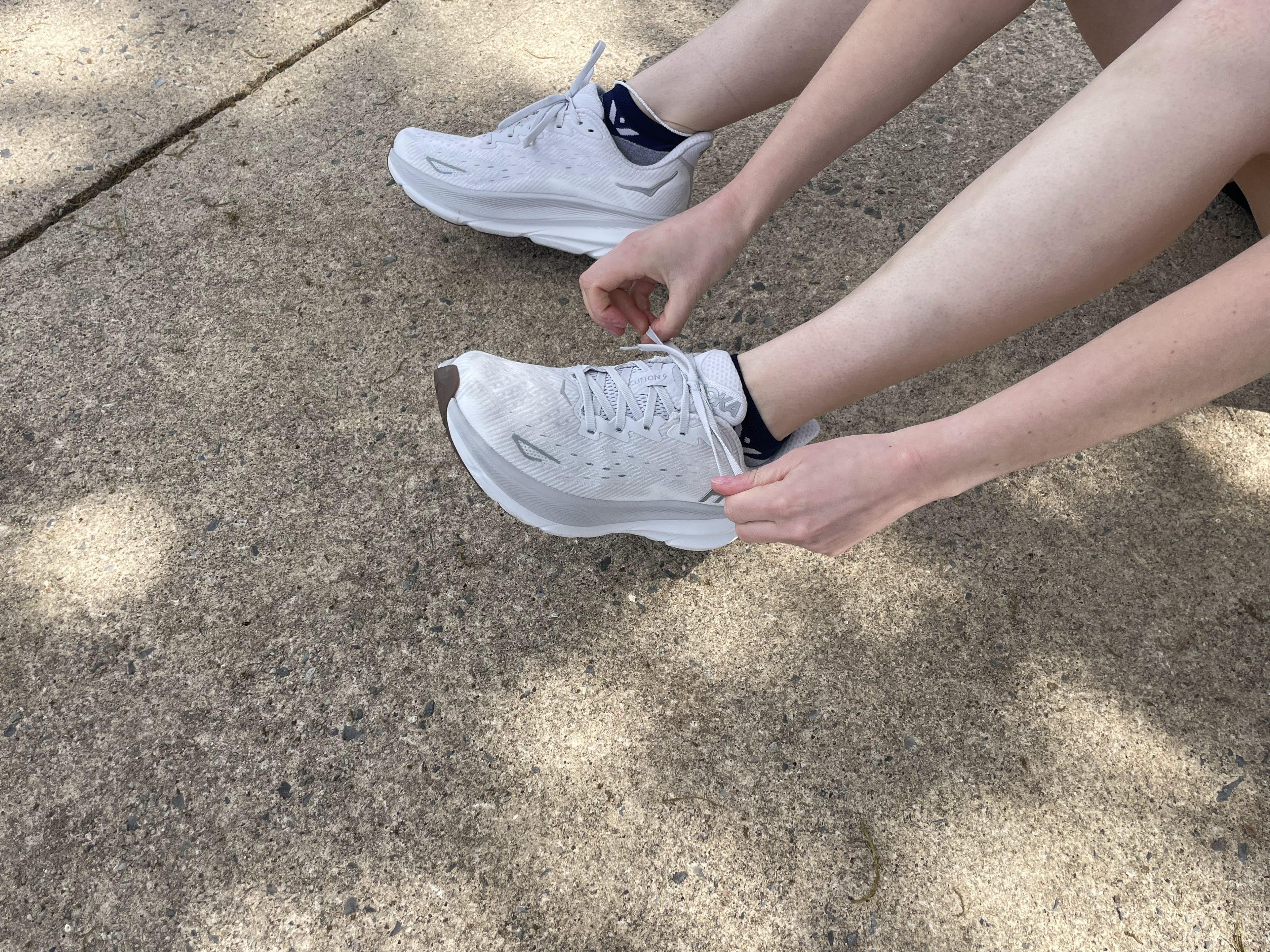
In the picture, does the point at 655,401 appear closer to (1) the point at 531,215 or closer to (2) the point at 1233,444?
(1) the point at 531,215

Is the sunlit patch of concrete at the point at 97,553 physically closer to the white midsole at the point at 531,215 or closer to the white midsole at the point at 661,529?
the white midsole at the point at 661,529

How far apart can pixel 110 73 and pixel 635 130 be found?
123 centimetres

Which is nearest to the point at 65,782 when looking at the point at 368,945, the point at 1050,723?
the point at 368,945

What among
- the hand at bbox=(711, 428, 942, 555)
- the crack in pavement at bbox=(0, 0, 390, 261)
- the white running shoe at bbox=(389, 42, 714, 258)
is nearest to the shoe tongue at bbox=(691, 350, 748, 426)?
the hand at bbox=(711, 428, 942, 555)

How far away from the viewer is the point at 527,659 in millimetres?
1215

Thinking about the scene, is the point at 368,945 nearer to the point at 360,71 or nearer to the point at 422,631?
the point at 422,631

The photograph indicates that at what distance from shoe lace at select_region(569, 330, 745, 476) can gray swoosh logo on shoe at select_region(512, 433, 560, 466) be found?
0.06 meters

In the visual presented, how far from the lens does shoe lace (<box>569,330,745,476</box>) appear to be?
114 centimetres

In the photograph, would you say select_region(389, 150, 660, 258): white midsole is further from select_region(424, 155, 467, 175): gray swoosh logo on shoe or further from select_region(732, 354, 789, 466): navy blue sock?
select_region(732, 354, 789, 466): navy blue sock

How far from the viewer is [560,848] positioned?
1.08 metres

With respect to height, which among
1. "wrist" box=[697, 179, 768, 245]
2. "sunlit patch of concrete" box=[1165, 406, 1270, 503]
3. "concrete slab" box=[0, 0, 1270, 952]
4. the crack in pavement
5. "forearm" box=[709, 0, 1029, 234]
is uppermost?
the crack in pavement

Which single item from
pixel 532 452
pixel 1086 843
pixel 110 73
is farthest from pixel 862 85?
pixel 110 73

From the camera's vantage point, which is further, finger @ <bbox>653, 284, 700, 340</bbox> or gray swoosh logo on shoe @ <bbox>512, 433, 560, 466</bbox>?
finger @ <bbox>653, 284, 700, 340</bbox>

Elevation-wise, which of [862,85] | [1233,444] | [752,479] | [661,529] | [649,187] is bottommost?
[1233,444]
